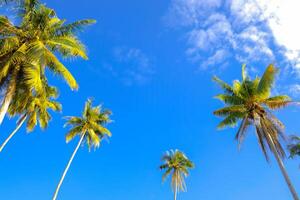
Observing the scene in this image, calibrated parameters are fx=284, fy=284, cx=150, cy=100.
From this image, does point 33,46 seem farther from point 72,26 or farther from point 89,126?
point 89,126

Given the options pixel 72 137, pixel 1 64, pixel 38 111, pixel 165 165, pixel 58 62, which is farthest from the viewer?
pixel 165 165

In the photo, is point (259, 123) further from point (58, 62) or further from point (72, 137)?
point (72, 137)

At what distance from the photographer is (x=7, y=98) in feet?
47.3

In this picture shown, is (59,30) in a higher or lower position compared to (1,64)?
Answer: higher

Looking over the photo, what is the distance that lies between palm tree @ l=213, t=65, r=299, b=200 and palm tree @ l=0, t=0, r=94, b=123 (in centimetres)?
1266

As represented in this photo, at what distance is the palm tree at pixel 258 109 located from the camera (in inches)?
824

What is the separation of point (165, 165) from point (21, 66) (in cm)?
2989

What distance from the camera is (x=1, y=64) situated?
604 inches

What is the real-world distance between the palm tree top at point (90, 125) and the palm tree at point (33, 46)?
1749 centimetres

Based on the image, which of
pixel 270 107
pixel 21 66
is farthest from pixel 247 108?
pixel 21 66

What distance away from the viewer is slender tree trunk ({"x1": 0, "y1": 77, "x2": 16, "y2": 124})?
553 inches

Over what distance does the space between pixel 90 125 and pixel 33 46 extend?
20.0 metres

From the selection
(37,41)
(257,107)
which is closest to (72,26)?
(37,41)

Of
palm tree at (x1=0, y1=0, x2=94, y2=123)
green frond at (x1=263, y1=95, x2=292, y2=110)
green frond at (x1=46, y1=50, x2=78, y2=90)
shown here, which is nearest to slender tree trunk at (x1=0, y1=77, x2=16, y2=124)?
palm tree at (x1=0, y1=0, x2=94, y2=123)
